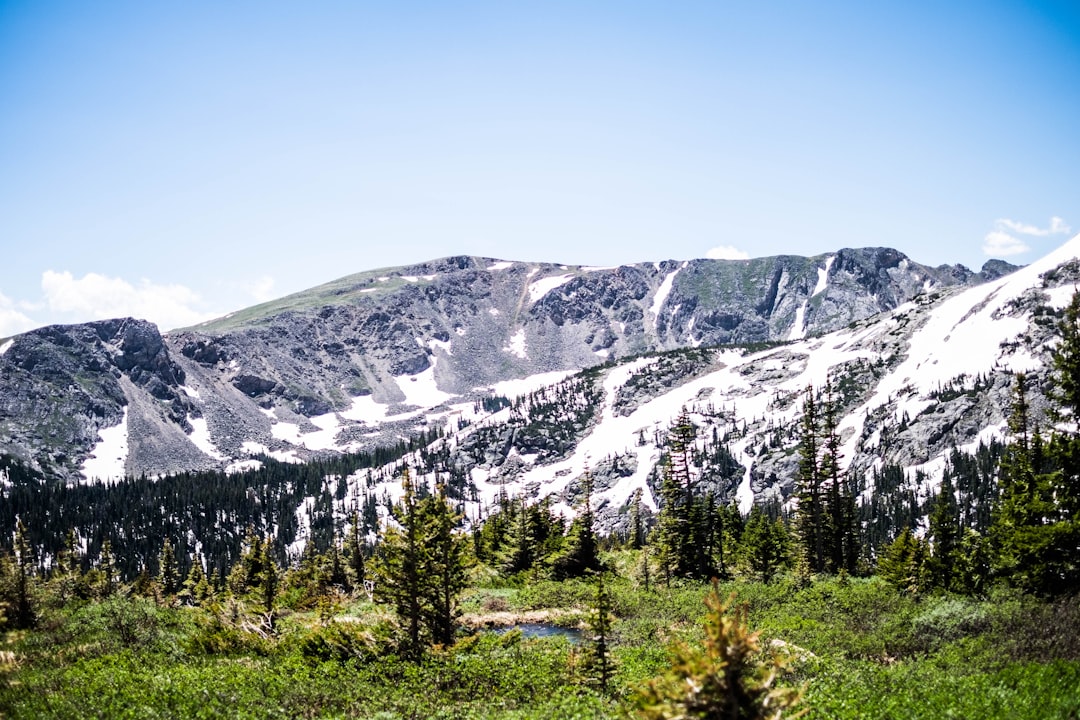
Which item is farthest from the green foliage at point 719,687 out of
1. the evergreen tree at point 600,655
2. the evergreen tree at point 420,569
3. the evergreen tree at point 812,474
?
the evergreen tree at point 812,474

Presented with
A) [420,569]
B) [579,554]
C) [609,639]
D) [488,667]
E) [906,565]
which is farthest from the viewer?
[579,554]

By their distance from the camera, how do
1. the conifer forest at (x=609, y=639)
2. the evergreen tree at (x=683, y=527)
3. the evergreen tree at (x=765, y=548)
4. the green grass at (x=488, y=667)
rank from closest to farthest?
the conifer forest at (x=609, y=639) → the green grass at (x=488, y=667) → the evergreen tree at (x=683, y=527) → the evergreen tree at (x=765, y=548)

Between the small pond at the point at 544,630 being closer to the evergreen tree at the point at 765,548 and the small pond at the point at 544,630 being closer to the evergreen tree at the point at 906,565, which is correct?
the evergreen tree at the point at 906,565

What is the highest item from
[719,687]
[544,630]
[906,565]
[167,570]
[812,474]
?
[719,687]

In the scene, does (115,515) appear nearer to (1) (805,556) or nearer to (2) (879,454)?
(1) (805,556)

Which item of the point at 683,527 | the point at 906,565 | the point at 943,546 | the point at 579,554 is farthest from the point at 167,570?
the point at 943,546

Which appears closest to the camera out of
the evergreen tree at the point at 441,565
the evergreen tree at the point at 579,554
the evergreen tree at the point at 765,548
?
the evergreen tree at the point at 441,565

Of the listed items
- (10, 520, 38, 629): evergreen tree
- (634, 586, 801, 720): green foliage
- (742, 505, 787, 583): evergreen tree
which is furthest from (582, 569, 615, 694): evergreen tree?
(742, 505, 787, 583): evergreen tree

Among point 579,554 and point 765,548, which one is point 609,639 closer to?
point 579,554

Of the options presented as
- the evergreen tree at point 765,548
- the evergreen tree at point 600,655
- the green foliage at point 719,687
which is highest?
the green foliage at point 719,687

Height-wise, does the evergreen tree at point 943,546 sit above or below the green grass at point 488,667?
below

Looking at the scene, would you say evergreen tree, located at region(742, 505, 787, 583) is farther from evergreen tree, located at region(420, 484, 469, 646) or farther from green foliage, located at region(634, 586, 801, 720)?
green foliage, located at region(634, 586, 801, 720)

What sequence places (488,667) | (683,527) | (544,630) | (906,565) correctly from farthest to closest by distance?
(683,527), (906,565), (544,630), (488,667)

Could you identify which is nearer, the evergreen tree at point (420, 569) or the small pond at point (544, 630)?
the evergreen tree at point (420, 569)
